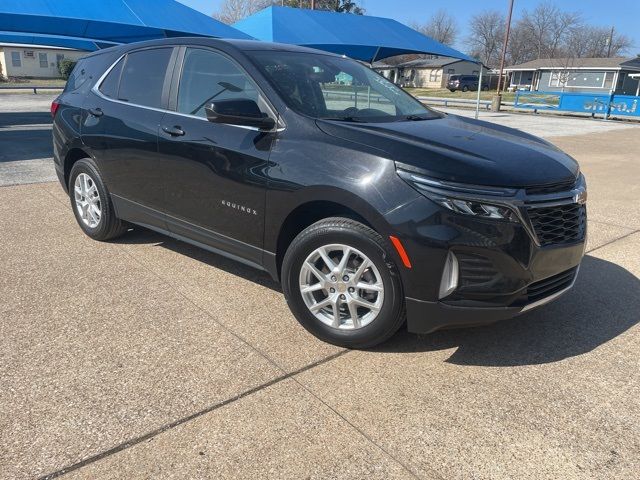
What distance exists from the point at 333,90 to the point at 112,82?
2094 mm

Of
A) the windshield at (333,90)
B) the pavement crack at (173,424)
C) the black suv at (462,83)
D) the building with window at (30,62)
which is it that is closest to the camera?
the pavement crack at (173,424)

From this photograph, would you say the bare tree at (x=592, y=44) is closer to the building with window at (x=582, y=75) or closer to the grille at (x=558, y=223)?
the building with window at (x=582, y=75)

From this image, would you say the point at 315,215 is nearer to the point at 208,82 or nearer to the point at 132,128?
the point at 208,82

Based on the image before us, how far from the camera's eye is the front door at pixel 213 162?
3.42 metres

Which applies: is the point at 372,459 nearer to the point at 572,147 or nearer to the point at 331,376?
the point at 331,376

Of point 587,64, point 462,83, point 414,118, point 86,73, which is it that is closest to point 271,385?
point 414,118

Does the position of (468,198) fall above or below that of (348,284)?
above

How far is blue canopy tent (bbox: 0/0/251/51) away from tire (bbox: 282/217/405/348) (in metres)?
14.4

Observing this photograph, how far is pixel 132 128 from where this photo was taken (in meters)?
4.23

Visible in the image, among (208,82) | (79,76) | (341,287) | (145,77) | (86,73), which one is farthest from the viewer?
(79,76)

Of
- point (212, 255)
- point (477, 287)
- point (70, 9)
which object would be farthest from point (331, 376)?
point (70, 9)

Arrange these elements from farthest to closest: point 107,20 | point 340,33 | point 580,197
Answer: point 340,33
point 107,20
point 580,197

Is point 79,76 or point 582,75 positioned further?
point 582,75

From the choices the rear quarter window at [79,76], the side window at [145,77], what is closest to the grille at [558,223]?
the side window at [145,77]
